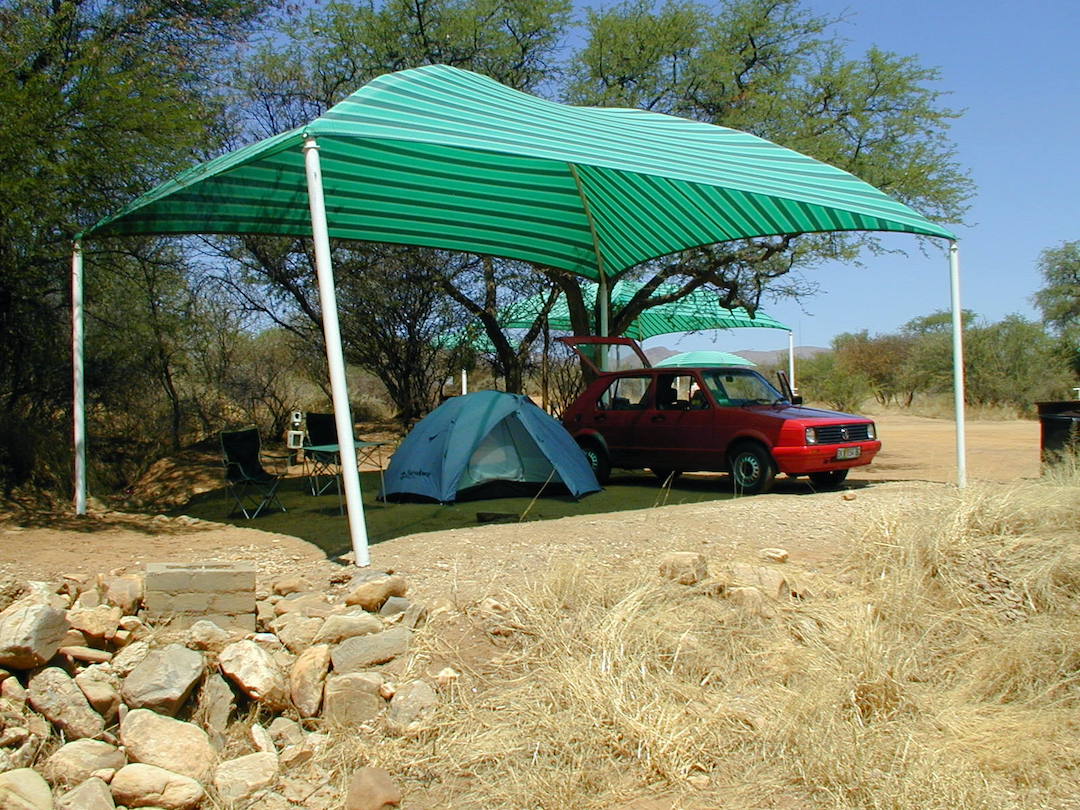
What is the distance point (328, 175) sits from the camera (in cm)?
1088

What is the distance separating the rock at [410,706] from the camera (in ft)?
16.3

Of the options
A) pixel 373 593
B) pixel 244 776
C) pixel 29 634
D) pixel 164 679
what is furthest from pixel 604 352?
pixel 244 776

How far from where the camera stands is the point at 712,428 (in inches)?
449

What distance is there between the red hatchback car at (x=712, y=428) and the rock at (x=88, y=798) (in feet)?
25.7

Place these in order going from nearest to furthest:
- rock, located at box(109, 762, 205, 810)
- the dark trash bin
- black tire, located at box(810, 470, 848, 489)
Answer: rock, located at box(109, 762, 205, 810) → the dark trash bin → black tire, located at box(810, 470, 848, 489)

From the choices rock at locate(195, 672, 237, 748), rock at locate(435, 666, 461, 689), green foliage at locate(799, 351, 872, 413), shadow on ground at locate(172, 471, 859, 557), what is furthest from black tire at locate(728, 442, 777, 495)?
green foliage at locate(799, 351, 872, 413)

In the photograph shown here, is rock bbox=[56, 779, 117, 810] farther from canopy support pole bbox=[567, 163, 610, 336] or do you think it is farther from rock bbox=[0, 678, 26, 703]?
canopy support pole bbox=[567, 163, 610, 336]

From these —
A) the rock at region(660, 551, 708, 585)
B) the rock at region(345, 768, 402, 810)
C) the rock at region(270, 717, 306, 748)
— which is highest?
the rock at region(660, 551, 708, 585)

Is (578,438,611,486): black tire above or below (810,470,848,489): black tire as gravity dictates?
above

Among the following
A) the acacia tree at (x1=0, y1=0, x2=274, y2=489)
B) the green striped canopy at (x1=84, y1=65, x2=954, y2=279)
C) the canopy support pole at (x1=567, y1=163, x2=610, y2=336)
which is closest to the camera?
→ the green striped canopy at (x1=84, y1=65, x2=954, y2=279)

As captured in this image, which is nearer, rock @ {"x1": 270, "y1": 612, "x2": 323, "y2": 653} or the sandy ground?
rock @ {"x1": 270, "y1": 612, "x2": 323, "y2": 653}

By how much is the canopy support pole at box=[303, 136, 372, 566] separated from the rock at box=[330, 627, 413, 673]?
1237mm

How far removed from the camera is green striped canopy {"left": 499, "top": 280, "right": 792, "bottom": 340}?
18000 mm

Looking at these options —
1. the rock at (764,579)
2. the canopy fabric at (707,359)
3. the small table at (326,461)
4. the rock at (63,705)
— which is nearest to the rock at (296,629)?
the rock at (63,705)
